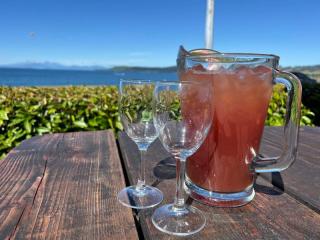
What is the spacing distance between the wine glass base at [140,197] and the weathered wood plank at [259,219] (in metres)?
0.02

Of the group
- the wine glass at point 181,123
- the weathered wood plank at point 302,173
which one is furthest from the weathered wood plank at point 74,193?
the weathered wood plank at point 302,173

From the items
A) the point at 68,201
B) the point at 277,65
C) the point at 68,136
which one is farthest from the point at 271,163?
the point at 68,136

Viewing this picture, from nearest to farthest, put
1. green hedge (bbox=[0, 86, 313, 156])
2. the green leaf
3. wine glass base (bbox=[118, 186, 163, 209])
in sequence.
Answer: wine glass base (bbox=[118, 186, 163, 209]) → green hedge (bbox=[0, 86, 313, 156]) → the green leaf

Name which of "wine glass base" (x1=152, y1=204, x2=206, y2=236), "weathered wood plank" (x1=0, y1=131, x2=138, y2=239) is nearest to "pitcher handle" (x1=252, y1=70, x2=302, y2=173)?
"wine glass base" (x1=152, y1=204, x2=206, y2=236)

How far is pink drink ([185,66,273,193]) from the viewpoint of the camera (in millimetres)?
699

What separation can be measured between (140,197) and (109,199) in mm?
83

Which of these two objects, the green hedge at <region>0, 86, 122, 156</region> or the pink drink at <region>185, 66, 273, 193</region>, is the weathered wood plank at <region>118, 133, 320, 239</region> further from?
the green hedge at <region>0, 86, 122, 156</region>

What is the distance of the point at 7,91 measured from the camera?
280cm

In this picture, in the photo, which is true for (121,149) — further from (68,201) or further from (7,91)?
(7,91)

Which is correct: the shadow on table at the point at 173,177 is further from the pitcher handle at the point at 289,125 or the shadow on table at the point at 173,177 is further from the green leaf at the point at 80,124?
the green leaf at the point at 80,124

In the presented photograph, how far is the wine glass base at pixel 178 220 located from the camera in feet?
2.04

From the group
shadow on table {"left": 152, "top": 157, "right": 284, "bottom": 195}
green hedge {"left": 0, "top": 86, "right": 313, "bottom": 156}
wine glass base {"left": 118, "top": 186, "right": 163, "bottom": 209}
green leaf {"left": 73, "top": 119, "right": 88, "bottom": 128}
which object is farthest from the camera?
green leaf {"left": 73, "top": 119, "right": 88, "bottom": 128}

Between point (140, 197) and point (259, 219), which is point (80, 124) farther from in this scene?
point (259, 219)

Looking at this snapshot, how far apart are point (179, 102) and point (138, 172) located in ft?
1.27
